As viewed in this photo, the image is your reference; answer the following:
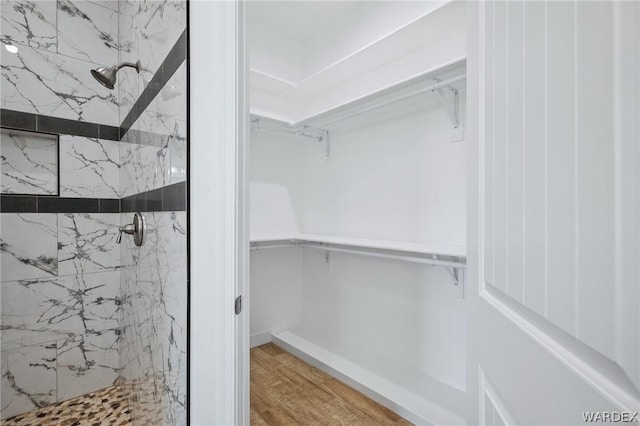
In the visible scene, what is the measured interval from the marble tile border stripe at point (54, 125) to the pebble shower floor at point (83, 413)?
64.0 inches

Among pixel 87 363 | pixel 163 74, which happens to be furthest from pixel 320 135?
pixel 87 363

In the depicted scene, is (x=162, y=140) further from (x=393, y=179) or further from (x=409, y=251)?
(x=393, y=179)

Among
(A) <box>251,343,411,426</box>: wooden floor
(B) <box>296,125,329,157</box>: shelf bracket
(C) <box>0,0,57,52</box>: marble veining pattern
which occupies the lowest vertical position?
(A) <box>251,343,411,426</box>: wooden floor

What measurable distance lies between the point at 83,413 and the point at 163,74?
1.98m

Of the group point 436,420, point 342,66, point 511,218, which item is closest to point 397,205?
point 342,66

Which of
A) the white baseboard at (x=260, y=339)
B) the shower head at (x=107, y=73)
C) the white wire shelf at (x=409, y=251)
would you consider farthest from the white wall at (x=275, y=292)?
the shower head at (x=107, y=73)

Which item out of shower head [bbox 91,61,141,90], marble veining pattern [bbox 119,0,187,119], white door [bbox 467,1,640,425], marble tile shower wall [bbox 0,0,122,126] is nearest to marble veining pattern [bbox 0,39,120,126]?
marble tile shower wall [bbox 0,0,122,126]

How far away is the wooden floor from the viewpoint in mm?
1646

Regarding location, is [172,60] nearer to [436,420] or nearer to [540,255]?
[540,255]

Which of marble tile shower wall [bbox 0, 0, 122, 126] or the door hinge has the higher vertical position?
marble tile shower wall [bbox 0, 0, 122, 126]

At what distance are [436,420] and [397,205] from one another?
1.20 m

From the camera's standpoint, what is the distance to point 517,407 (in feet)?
1.42

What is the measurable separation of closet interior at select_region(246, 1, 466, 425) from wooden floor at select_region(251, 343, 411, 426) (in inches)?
3.1

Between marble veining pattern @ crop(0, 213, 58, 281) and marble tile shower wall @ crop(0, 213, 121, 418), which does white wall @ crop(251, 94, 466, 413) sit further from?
marble veining pattern @ crop(0, 213, 58, 281)
